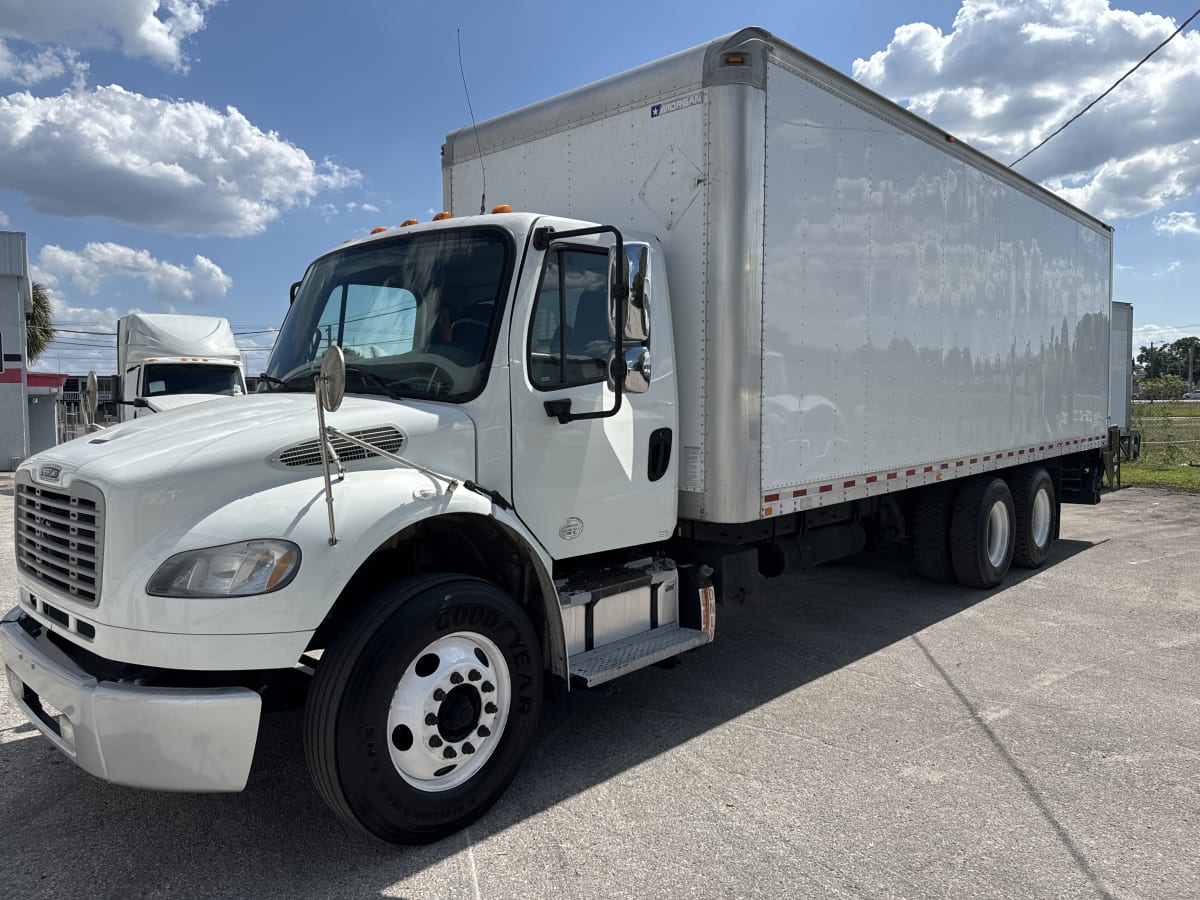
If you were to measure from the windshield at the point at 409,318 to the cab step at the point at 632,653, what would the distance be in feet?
4.66

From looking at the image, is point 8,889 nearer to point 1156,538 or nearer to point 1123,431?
point 1156,538

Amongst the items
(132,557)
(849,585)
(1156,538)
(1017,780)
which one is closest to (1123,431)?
(1156,538)

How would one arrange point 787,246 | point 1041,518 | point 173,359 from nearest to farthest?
point 787,246 → point 1041,518 → point 173,359

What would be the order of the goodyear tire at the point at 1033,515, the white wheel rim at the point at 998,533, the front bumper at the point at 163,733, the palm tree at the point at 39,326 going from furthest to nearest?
the palm tree at the point at 39,326 → the goodyear tire at the point at 1033,515 → the white wheel rim at the point at 998,533 → the front bumper at the point at 163,733

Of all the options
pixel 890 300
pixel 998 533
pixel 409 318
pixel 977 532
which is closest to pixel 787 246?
pixel 890 300

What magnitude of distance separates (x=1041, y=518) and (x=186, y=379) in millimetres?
13345

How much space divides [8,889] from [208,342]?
1374 centimetres

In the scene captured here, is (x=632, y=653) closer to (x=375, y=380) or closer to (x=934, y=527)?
(x=375, y=380)

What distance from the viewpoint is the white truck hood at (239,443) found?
3.11 metres

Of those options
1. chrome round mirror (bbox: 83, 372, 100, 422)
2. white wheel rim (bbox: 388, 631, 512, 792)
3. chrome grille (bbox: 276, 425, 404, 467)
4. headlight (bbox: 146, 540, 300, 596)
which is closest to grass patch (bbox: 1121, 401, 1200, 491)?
white wheel rim (bbox: 388, 631, 512, 792)

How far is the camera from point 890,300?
19.9ft

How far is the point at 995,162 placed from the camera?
7.50 m

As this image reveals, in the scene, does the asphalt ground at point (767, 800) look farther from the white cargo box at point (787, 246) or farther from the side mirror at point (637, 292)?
the side mirror at point (637, 292)

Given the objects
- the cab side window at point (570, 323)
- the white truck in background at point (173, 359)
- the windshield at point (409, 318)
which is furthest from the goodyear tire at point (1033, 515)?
the white truck in background at point (173, 359)
